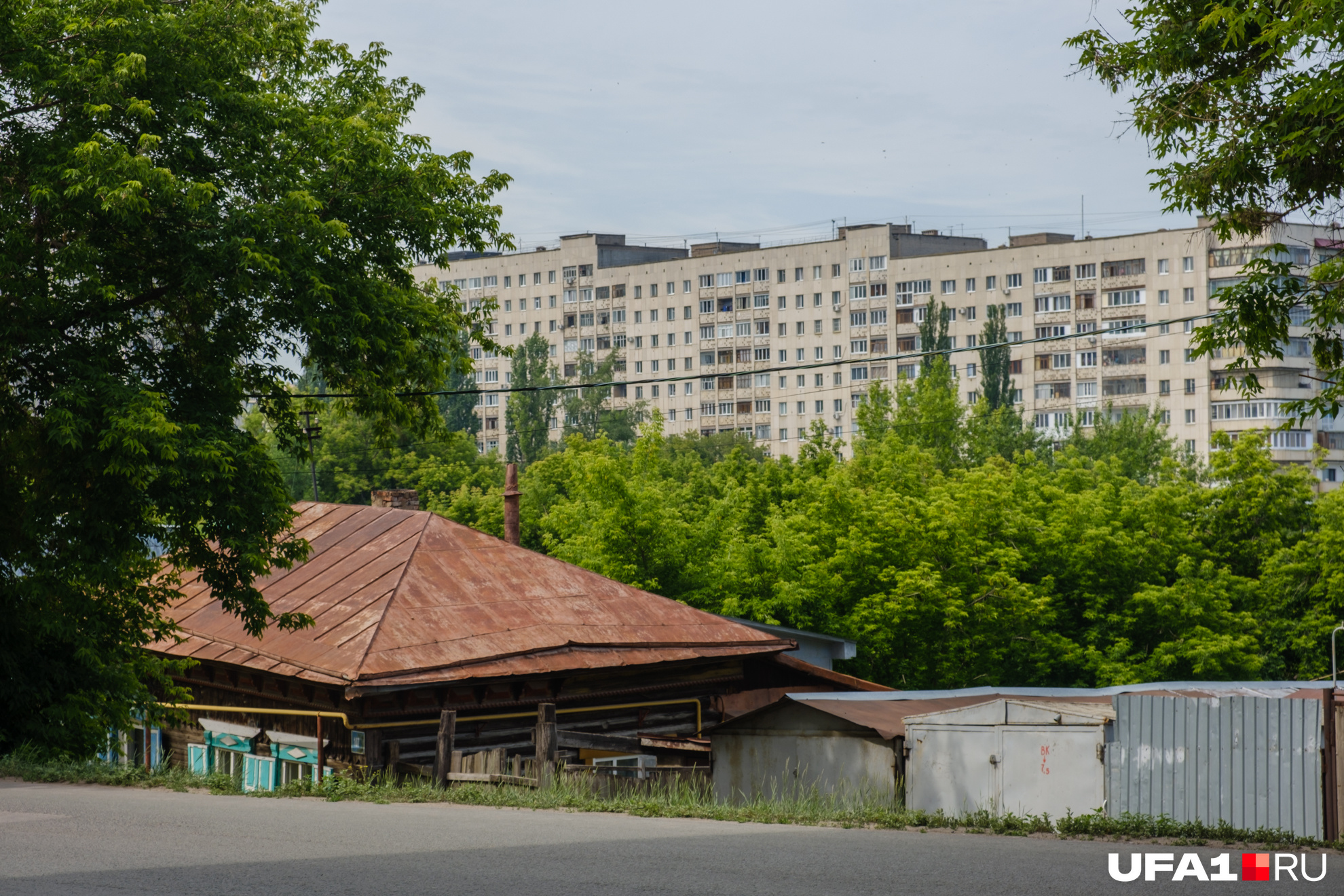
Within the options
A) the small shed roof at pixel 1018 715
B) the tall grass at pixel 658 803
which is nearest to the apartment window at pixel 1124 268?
the small shed roof at pixel 1018 715

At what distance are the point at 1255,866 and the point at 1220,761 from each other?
8.25ft

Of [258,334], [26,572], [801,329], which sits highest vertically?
[801,329]

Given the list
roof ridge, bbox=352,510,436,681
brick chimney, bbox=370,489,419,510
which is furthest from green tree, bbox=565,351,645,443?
roof ridge, bbox=352,510,436,681

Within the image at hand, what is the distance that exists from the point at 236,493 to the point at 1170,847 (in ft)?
35.4

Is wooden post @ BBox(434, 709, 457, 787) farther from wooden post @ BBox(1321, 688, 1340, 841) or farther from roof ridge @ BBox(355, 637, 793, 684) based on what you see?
wooden post @ BBox(1321, 688, 1340, 841)

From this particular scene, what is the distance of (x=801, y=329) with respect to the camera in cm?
11100

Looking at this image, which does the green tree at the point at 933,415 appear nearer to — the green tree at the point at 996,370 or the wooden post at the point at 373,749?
the green tree at the point at 996,370

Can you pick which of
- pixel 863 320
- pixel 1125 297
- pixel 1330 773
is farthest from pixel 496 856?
pixel 863 320

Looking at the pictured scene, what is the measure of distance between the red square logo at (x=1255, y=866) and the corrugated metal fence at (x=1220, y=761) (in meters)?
1.56

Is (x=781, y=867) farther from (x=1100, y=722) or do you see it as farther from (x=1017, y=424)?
(x=1017, y=424)

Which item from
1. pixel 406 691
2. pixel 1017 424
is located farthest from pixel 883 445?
pixel 406 691

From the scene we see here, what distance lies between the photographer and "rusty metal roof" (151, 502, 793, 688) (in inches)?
775

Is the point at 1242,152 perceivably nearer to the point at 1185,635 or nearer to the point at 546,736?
the point at 546,736

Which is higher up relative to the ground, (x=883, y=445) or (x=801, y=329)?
(x=801, y=329)
